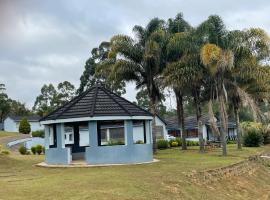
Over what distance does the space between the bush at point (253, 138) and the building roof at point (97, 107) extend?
19.4 metres

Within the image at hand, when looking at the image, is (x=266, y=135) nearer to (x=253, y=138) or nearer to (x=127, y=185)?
(x=253, y=138)

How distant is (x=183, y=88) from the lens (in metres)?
32.5

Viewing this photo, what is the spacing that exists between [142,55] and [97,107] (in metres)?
8.80

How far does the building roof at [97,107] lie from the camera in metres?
24.2

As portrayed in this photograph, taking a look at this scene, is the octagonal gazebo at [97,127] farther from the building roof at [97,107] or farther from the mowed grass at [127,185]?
the mowed grass at [127,185]

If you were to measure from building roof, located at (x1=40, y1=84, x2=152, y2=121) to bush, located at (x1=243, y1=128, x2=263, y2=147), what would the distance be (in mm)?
19397

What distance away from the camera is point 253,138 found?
140 feet

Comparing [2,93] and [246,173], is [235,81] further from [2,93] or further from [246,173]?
[2,93]

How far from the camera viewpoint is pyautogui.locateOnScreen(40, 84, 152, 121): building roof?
24.2 m

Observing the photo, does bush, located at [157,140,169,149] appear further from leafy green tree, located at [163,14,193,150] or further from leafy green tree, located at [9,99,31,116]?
leafy green tree, located at [9,99,31,116]

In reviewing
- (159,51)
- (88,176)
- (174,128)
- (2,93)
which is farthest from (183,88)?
(2,93)

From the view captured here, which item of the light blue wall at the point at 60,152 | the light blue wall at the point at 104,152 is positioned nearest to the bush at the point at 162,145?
the light blue wall at the point at 104,152

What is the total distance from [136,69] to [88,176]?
625 inches

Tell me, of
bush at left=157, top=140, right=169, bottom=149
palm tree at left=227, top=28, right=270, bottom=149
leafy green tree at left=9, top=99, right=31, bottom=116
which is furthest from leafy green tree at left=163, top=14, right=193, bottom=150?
leafy green tree at left=9, top=99, right=31, bottom=116
